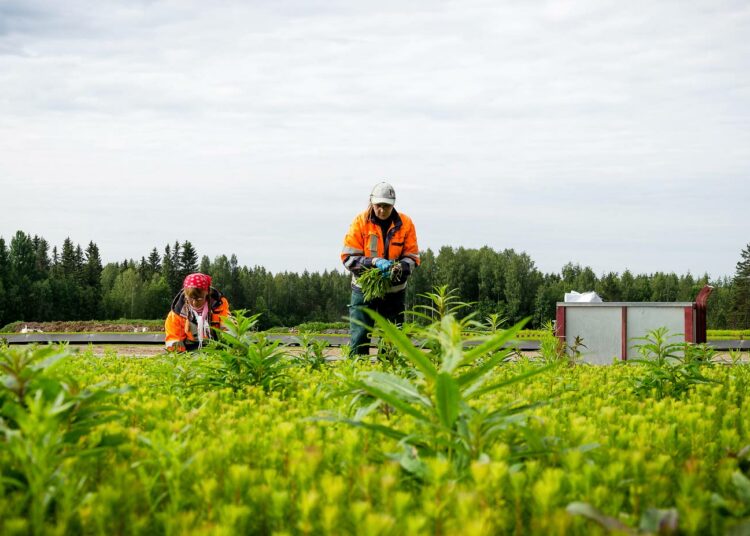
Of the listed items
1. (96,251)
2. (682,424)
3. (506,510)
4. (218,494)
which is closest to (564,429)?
(682,424)

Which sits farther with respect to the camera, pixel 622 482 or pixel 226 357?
pixel 226 357

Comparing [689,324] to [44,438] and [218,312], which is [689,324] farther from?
[44,438]

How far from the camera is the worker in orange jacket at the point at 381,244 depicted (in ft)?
31.5

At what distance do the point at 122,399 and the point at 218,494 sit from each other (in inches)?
69.0

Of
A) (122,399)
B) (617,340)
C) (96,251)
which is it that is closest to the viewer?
(122,399)

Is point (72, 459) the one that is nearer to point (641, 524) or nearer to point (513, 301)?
point (641, 524)

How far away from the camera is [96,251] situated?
416ft

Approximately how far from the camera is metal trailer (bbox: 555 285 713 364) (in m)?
12.7

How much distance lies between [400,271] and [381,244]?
78 centimetres

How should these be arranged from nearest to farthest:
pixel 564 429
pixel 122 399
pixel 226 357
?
pixel 564 429 < pixel 122 399 < pixel 226 357

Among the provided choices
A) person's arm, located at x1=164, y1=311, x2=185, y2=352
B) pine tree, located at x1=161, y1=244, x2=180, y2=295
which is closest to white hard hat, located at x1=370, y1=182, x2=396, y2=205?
person's arm, located at x1=164, y1=311, x2=185, y2=352

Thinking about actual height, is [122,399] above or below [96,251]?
below

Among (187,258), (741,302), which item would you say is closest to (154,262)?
(187,258)

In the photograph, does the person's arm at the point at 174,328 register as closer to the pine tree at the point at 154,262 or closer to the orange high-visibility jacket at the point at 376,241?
the orange high-visibility jacket at the point at 376,241
